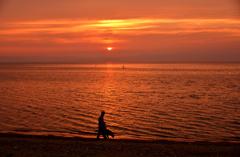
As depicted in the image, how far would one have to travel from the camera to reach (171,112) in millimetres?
33688

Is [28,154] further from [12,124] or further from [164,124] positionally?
[164,124]

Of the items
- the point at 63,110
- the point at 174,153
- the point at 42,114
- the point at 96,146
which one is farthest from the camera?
the point at 63,110

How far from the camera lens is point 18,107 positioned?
37.5 meters

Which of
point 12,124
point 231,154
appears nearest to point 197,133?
point 231,154

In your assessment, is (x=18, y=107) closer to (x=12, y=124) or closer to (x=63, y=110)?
(x=63, y=110)

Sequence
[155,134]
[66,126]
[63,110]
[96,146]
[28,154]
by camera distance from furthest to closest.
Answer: [63,110]
[66,126]
[155,134]
[96,146]
[28,154]

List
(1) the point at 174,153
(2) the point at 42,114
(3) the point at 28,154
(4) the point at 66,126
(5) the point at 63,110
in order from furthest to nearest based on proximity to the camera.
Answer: (5) the point at 63,110, (2) the point at 42,114, (4) the point at 66,126, (1) the point at 174,153, (3) the point at 28,154

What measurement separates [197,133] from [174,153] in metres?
9.93

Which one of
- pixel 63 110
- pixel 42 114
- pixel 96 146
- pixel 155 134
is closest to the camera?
pixel 96 146

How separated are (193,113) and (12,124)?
21314mm

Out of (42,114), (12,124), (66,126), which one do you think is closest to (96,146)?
(66,126)

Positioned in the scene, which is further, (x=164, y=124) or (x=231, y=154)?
(x=164, y=124)

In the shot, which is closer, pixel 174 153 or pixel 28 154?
pixel 28 154

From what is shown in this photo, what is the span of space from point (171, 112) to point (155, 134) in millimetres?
10534
